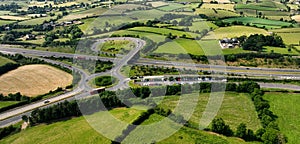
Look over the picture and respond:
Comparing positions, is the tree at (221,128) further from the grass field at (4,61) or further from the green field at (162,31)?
the grass field at (4,61)

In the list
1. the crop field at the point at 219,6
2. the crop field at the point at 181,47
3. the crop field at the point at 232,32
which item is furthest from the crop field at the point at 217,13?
the crop field at the point at 181,47

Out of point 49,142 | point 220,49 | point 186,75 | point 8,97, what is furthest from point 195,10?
point 49,142

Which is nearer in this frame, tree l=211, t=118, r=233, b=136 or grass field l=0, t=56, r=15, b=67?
tree l=211, t=118, r=233, b=136

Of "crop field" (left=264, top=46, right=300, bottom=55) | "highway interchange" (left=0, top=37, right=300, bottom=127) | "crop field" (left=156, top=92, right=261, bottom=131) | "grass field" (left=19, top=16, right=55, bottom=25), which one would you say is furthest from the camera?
"grass field" (left=19, top=16, right=55, bottom=25)

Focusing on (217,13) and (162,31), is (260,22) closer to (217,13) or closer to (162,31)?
(217,13)

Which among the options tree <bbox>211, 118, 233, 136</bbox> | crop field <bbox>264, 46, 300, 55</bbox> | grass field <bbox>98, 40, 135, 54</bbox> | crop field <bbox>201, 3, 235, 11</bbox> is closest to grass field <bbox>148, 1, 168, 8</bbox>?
crop field <bbox>201, 3, 235, 11</bbox>

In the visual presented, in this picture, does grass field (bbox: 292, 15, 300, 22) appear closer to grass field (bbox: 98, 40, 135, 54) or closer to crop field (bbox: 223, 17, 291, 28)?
crop field (bbox: 223, 17, 291, 28)
